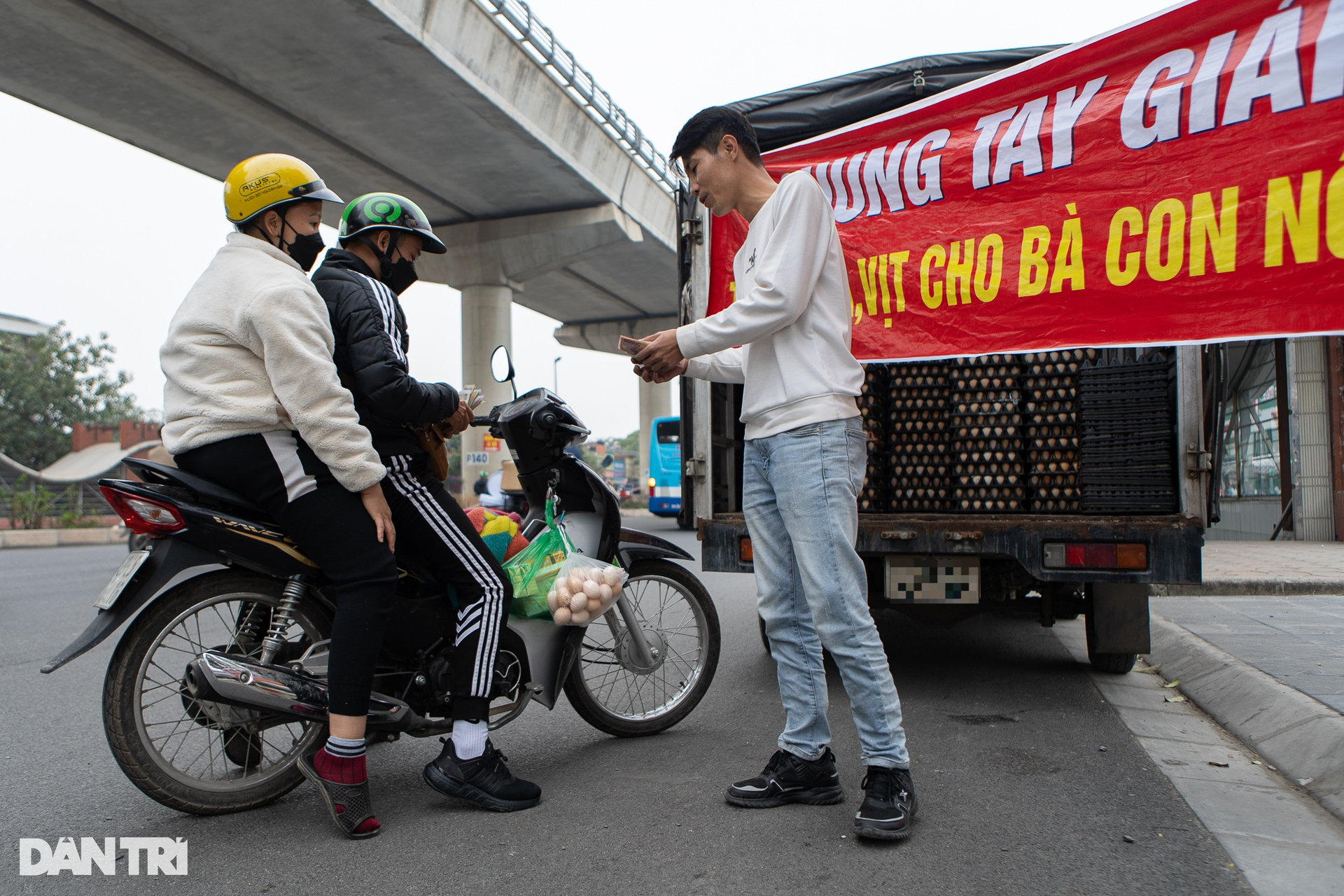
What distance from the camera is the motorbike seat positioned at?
8.79 feet

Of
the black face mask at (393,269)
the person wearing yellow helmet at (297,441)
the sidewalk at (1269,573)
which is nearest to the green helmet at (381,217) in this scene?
the black face mask at (393,269)

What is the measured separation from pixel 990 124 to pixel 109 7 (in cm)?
1426

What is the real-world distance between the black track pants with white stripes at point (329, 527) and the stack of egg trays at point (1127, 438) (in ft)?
10.8

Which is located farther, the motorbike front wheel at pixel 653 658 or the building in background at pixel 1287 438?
the building in background at pixel 1287 438

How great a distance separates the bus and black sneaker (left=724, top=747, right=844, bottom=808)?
20612 mm

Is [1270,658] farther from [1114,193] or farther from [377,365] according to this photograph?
[377,365]

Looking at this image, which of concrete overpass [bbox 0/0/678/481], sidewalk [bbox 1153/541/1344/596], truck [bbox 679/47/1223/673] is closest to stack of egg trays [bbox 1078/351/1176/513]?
truck [bbox 679/47/1223/673]

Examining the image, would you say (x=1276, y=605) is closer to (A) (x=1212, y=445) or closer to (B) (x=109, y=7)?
(A) (x=1212, y=445)

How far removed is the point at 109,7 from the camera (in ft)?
44.9

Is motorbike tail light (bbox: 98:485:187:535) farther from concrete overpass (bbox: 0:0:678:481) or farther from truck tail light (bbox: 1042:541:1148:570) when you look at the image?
concrete overpass (bbox: 0:0:678:481)

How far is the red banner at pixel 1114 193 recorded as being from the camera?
3.14 m

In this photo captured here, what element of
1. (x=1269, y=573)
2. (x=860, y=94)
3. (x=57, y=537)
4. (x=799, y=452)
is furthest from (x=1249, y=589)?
(x=57, y=537)

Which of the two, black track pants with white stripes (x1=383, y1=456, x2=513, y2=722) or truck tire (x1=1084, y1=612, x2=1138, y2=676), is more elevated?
black track pants with white stripes (x1=383, y1=456, x2=513, y2=722)

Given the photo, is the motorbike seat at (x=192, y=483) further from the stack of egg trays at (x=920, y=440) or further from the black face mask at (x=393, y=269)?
the stack of egg trays at (x=920, y=440)
